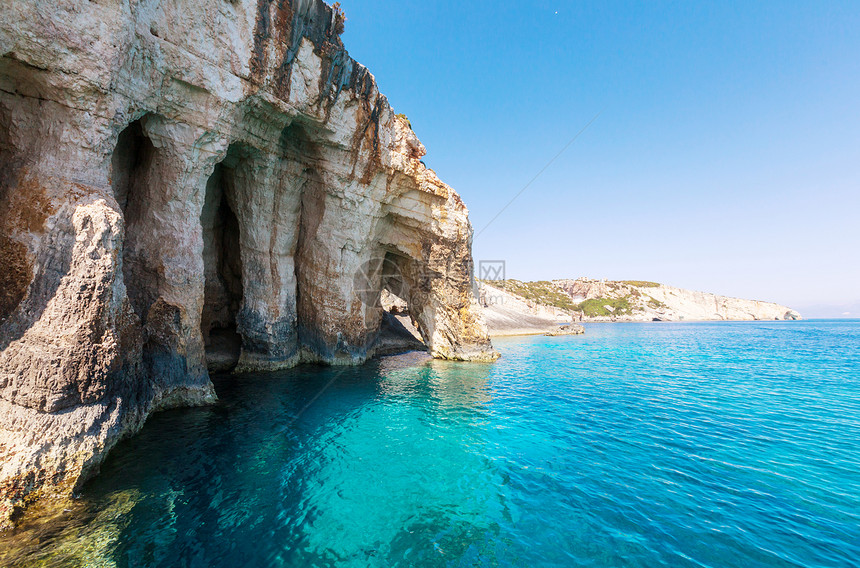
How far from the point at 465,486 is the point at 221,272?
1910 cm

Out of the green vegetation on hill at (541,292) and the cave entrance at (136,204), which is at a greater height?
the green vegetation on hill at (541,292)

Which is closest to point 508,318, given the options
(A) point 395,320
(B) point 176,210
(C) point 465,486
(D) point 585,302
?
(A) point 395,320

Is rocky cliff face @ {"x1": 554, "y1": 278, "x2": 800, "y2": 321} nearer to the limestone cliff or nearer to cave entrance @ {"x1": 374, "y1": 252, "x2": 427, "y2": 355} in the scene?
the limestone cliff

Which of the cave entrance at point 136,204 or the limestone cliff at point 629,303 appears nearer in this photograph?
the cave entrance at point 136,204

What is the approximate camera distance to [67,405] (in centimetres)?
729

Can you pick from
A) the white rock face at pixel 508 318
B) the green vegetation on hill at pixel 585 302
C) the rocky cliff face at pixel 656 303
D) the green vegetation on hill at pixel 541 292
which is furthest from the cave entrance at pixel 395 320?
the rocky cliff face at pixel 656 303

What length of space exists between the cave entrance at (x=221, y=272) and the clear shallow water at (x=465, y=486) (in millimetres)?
4113

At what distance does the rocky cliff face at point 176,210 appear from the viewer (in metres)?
7.35

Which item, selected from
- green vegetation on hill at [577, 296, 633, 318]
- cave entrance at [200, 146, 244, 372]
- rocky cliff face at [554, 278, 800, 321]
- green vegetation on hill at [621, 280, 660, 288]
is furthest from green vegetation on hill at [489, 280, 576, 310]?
cave entrance at [200, 146, 244, 372]

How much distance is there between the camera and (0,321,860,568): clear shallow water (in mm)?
6258

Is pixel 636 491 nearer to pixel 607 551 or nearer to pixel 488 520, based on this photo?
pixel 607 551

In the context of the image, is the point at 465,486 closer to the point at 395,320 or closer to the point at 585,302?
the point at 395,320

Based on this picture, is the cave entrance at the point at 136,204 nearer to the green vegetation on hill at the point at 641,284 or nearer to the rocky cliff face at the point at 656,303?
the rocky cliff face at the point at 656,303

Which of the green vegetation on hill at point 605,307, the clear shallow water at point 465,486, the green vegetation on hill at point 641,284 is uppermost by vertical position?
the green vegetation on hill at point 641,284
